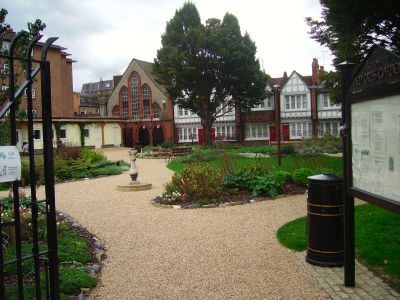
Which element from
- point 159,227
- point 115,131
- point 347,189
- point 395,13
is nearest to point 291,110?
point 115,131

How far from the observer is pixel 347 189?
5004mm

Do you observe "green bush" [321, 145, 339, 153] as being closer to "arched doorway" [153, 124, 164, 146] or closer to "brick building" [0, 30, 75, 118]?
"arched doorway" [153, 124, 164, 146]

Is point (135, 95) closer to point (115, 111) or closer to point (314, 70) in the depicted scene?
point (115, 111)

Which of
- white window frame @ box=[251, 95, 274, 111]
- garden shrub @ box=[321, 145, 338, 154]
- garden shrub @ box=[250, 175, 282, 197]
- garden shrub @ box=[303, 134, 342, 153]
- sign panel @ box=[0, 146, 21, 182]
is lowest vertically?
garden shrub @ box=[250, 175, 282, 197]

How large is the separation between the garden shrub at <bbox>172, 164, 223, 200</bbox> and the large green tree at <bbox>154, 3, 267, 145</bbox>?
2445 cm

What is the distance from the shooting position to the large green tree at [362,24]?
12.2 metres

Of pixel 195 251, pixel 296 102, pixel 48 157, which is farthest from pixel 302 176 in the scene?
pixel 296 102

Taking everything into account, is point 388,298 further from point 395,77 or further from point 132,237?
point 132,237

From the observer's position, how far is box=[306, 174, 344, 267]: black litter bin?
232 inches

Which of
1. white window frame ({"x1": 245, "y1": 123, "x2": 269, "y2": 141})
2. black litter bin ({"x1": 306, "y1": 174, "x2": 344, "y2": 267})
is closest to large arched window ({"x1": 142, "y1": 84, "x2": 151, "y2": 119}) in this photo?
white window frame ({"x1": 245, "y1": 123, "x2": 269, "y2": 141})

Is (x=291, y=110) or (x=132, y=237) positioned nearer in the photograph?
(x=132, y=237)

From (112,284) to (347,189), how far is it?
3.20 metres

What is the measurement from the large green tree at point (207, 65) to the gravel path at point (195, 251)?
25.8 meters

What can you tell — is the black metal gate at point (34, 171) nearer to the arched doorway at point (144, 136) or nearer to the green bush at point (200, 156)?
the green bush at point (200, 156)
